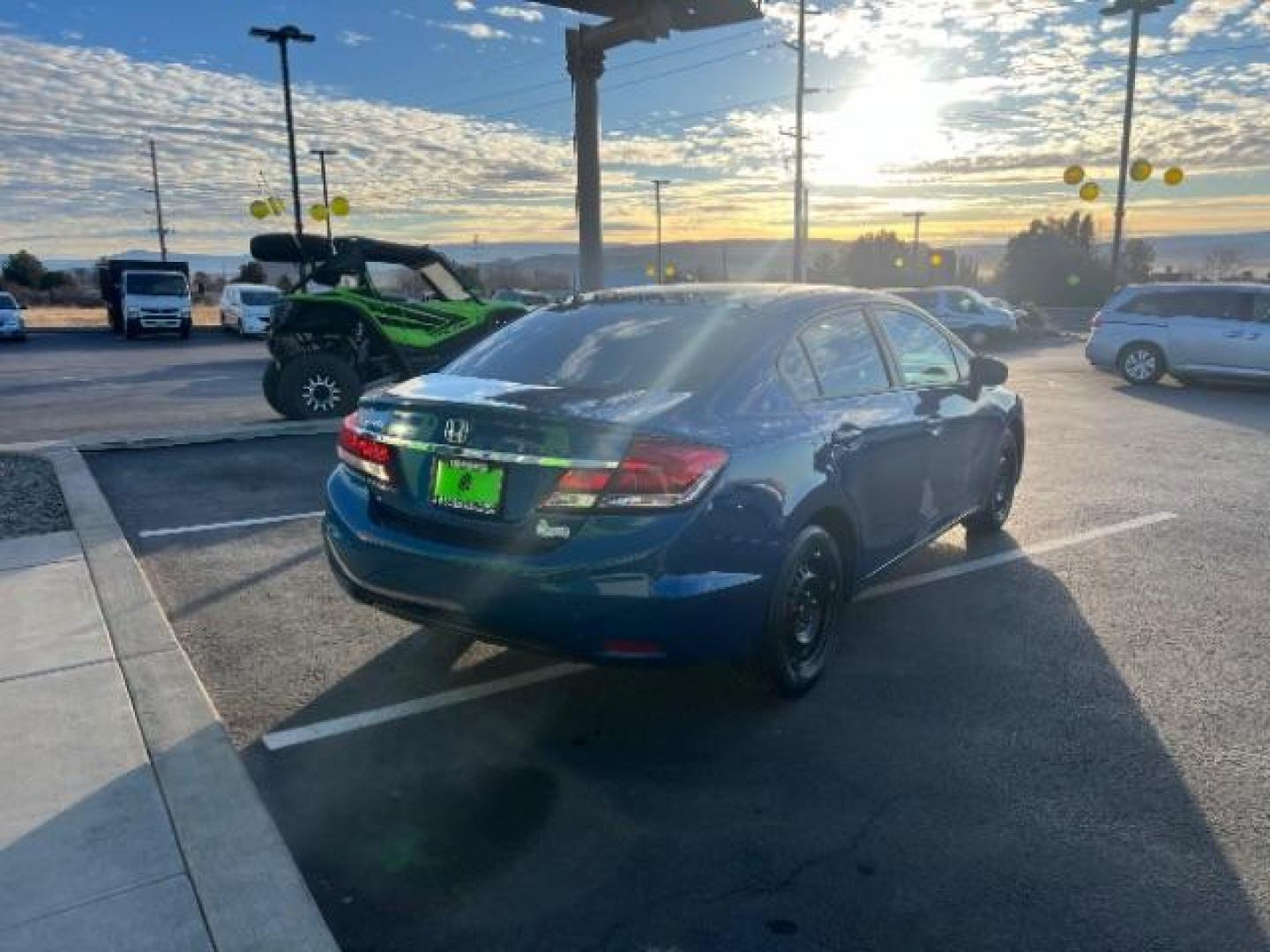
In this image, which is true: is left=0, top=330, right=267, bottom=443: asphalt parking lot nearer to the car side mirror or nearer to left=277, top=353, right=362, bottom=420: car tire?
left=277, top=353, right=362, bottom=420: car tire

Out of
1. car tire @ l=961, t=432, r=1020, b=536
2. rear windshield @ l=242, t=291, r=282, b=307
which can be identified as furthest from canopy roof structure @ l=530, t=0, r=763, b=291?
rear windshield @ l=242, t=291, r=282, b=307

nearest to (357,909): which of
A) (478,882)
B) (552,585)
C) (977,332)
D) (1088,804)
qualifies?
(478,882)

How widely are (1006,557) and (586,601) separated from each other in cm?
365

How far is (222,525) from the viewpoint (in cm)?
645

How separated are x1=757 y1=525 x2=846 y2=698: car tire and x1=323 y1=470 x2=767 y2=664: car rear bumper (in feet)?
0.41

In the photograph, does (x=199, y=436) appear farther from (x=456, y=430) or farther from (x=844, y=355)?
(x=844, y=355)

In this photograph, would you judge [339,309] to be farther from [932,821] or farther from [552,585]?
[932,821]

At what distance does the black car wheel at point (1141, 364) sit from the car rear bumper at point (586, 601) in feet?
47.8

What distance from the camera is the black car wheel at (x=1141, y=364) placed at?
15.4 m

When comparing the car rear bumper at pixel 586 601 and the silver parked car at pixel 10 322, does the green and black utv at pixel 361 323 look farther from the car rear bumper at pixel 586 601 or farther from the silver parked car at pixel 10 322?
the silver parked car at pixel 10 322

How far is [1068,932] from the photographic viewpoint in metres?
2.51

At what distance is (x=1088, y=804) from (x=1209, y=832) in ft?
1.13

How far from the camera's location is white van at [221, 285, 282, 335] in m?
31.0

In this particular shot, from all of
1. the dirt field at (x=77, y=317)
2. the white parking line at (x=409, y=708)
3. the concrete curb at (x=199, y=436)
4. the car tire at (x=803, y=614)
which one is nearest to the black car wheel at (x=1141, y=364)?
the concrete curb at (x=199, y=436)
